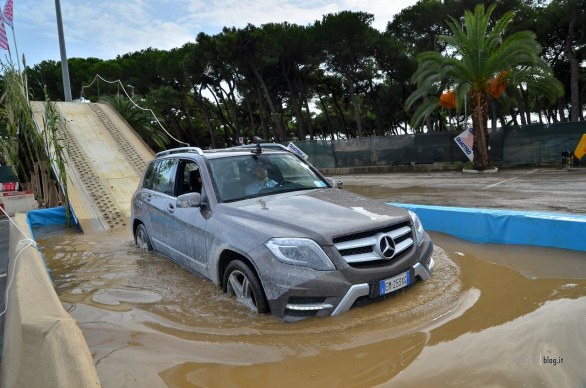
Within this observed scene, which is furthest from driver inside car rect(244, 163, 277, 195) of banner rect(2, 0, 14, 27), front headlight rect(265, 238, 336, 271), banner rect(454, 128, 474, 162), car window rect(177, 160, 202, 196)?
banner rect(454, 128, 474, 162)

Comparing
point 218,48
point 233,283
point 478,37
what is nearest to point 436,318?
point 233,283

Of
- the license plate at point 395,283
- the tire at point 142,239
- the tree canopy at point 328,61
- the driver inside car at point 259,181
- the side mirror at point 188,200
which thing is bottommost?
the license plate at point 395,283

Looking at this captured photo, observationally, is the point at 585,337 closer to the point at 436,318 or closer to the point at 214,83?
the point at 436,318

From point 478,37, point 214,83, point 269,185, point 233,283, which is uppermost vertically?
point 214,83

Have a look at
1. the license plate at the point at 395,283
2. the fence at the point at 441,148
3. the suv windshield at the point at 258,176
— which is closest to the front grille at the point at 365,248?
the license plate at the point at 395,283

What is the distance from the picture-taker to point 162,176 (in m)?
5.89

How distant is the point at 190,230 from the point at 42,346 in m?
Result: 2.28

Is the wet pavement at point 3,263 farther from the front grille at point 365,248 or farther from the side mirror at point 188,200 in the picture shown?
the front grille at point 365,248

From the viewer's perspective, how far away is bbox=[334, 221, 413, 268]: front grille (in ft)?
11.2

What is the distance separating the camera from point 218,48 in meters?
31.5

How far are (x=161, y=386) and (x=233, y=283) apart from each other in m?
1.25

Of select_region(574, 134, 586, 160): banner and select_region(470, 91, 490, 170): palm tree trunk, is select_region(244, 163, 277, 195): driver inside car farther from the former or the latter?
select_region(574, 134, 586, 160): banner

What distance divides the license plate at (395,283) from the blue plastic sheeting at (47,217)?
937cm

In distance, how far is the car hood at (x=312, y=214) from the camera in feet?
11.4
